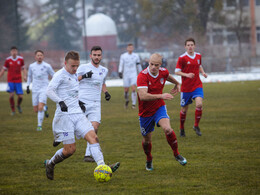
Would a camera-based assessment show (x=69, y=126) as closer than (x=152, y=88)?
Yes

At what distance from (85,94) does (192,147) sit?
265 cm

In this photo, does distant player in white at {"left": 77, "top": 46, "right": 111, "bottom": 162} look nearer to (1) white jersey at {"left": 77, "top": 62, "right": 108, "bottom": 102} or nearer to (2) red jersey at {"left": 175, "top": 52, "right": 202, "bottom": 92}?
(1) white jersey at {"left": 77, "top": 62, "right": 108, "bottom": 102}

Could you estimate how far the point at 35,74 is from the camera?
14570 mm

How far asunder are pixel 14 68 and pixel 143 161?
36.9ft

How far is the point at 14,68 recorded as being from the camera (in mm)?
18609

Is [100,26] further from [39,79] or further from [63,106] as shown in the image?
[63,106]

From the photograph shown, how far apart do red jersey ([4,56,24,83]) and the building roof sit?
36.1 meters

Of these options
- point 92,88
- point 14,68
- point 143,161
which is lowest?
point 143,161

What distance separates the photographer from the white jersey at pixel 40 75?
14404 mm

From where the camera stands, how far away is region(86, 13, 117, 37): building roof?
179 ft

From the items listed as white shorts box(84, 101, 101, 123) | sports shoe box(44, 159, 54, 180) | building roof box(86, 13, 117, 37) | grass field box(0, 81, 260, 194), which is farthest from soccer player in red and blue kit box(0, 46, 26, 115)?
building roof box(86, 13, 117, 37)

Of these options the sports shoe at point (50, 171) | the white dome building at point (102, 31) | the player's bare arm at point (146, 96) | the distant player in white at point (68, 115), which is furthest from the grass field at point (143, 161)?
the white dome building at point (102, 31)

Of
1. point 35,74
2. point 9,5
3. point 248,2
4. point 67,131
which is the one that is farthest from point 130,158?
point 248,2

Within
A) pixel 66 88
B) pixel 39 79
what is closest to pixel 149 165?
pixel 66 88
